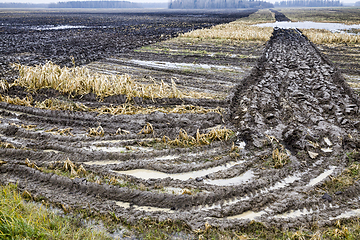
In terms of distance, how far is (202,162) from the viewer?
470cm

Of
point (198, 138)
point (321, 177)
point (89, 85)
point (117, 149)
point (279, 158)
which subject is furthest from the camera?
point (89, 85)

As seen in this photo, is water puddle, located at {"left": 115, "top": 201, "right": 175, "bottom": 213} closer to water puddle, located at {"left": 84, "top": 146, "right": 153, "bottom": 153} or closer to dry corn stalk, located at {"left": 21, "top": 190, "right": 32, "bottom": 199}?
dry corn stalk, located at {"left": 21, "top": 190, "right": 32, "bottom": 199}

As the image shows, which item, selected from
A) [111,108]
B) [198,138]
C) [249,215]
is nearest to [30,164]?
[111,108]

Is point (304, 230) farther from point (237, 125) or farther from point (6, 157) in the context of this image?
point (6, 157)

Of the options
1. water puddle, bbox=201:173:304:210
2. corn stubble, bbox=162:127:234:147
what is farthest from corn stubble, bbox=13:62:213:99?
water puddle, bbox=201:173:304:210

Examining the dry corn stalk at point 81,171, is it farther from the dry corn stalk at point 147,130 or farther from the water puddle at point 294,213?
the water puddle at point 294,213

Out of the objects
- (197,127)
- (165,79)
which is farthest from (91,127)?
(165,79)

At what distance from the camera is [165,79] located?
9.86 meters

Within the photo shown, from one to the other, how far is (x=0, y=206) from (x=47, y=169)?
3.92ft

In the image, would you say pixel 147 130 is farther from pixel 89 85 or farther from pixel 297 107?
pixel 297 107

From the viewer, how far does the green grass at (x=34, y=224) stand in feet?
9.16

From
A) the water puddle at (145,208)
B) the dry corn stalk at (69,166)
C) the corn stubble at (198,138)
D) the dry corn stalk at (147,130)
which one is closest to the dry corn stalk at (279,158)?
the corn stubble at (198,138)

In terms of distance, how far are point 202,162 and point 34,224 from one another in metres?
2.84

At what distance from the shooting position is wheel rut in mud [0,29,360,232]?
3.57 meters
